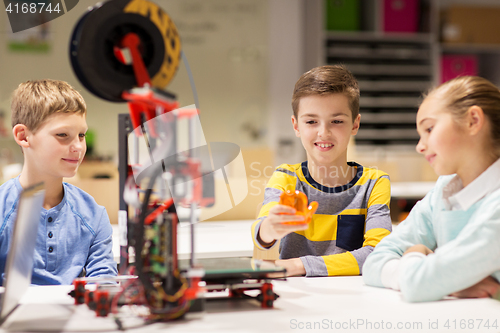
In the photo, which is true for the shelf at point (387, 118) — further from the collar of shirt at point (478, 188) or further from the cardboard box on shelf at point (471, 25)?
the collar of shirt at point (478, 188)

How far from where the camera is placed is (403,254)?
889 mm

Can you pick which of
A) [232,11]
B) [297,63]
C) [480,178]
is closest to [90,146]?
[232,11]

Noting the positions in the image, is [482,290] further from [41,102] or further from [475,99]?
[41,102]

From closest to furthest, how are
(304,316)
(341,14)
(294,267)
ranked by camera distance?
(304,316)
(294,267)
(341,14)

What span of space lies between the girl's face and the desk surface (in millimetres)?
240

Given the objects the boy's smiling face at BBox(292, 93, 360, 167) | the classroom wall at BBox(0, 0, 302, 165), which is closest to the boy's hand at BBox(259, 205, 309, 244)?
the boy's smiling face at BBox(292, 93, 360, 167)

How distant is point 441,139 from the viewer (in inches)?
30.8

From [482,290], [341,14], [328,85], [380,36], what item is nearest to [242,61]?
[341,14]

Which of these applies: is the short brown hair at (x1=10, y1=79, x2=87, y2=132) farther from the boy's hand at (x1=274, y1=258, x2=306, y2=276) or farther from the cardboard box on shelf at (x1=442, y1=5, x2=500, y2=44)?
the cardboard box on shelf at (x1=442, y1=5, x2=500, y2=44)

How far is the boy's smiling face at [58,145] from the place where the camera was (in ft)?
3.46

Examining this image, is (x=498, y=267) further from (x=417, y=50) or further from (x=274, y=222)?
(x=417, y=50)

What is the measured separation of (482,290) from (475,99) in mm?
332

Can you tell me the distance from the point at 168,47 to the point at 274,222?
1.20 ft

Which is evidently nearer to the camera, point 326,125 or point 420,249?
point 420,249
